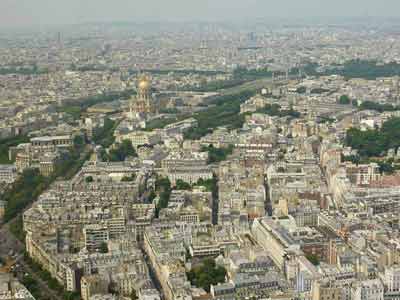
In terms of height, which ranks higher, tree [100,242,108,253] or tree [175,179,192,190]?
tree [100,242,108,253]

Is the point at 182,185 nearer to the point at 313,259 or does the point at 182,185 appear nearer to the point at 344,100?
the point at 313,259

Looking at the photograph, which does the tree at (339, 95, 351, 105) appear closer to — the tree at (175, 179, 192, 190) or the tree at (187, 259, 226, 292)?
the tree at (175, 179, 192, 190)

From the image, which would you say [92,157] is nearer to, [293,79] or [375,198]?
[375,198]

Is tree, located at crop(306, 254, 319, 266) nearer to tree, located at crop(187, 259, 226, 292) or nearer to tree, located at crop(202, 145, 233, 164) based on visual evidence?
tree, located at crop(187, 259, 226, 292)

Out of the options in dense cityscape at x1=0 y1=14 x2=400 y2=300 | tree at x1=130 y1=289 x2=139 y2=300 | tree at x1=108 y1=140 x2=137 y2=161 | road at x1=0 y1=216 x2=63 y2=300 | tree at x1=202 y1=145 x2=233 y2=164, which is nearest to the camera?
tree at x1=130 y1=289 x2=139 y2=300

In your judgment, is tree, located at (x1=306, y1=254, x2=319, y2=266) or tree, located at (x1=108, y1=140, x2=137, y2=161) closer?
tree, located at (x1=306, y1=254, x2=319, y2=266)

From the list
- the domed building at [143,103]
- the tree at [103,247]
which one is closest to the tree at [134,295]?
the tree at [103,247]

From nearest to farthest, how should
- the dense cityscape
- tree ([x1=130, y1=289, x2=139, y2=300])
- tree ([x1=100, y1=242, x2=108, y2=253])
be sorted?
tree ([x1=130, y1=289, x2=139, y2=300]) < the dense cityscape < tree ([x1=100, y1=242, x2=108, y2=253])

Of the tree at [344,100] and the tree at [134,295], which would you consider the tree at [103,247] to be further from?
the tree at [344,100]

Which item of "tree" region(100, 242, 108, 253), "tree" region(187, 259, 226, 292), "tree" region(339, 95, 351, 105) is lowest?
"tree" region(339, 95, 351, 105)

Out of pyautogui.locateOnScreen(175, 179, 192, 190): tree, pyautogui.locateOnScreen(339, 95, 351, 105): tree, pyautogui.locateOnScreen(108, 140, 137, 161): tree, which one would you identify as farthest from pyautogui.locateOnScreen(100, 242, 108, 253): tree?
pyautogui.locateOnScreen(339, 95, 351, 105): tree
